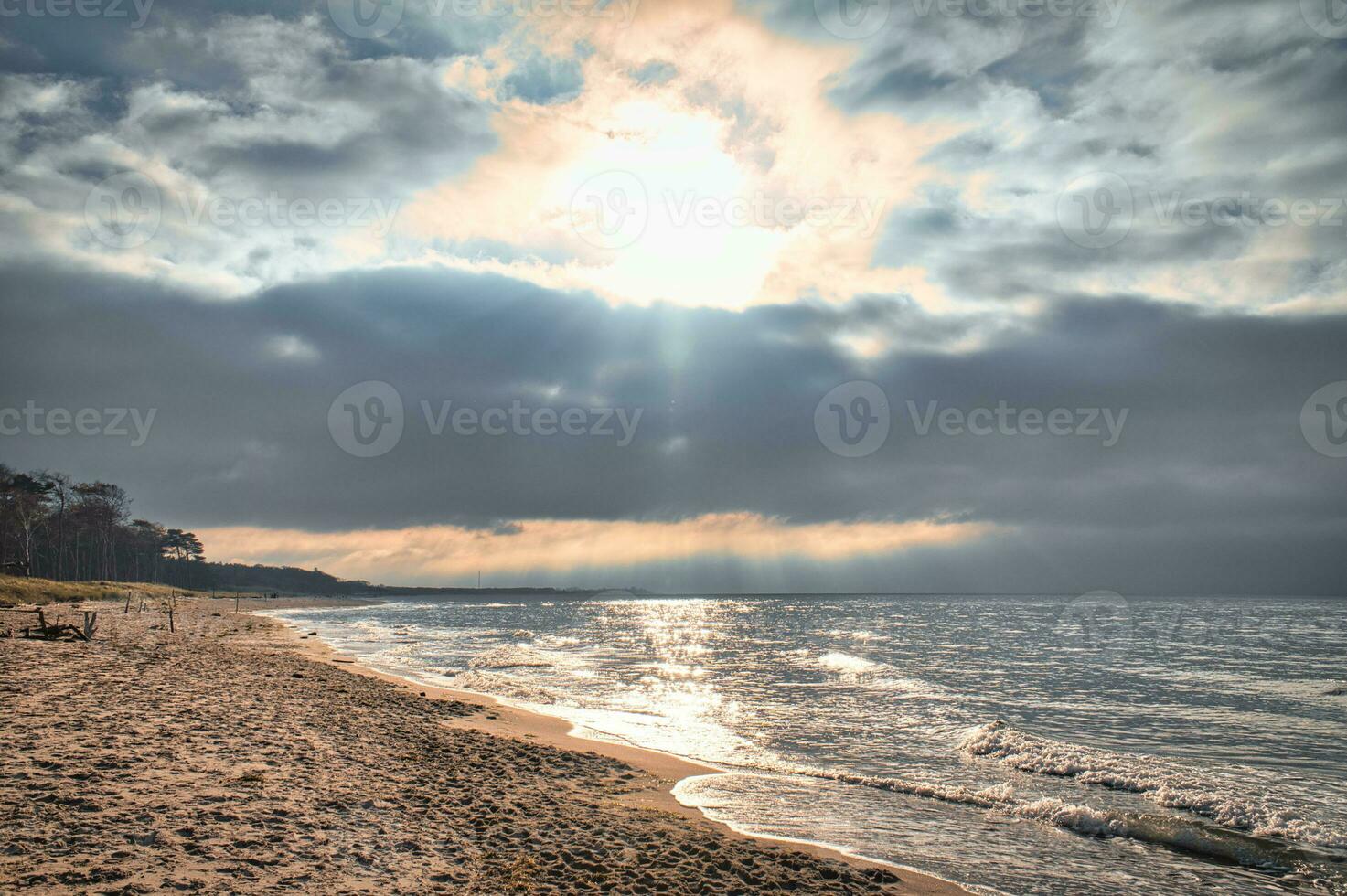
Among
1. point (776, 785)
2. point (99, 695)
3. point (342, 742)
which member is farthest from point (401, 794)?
point (99, 695)

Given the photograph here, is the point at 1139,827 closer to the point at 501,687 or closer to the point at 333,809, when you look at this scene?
the point at 333,809

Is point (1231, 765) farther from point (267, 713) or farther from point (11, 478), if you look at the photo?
point (11, 478)

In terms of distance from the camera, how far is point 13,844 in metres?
7.86

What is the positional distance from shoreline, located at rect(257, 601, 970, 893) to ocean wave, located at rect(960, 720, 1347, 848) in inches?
302

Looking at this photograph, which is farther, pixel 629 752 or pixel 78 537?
pixel 78 537

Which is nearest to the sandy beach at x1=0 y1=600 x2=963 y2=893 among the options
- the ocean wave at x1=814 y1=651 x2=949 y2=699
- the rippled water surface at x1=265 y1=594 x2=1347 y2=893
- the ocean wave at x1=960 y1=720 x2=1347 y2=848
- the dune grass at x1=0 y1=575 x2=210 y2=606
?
the rippled water surface at x1=265 y1=594 x2=1347 y2=893

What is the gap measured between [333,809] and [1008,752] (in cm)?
1624

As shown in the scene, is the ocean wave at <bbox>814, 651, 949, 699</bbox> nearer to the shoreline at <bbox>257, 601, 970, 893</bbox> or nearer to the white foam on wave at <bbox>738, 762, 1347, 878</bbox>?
the white foam on wave at <bbox>738, 762, 1347, 878</bbox>

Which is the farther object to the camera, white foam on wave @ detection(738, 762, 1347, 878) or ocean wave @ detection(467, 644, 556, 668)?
ocean wave @ detection(467, 644, 556, 668)

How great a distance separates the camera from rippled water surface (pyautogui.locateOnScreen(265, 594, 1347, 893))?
11.7m

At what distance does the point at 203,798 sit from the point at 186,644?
102 ft

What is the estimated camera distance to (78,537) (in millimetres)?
135375

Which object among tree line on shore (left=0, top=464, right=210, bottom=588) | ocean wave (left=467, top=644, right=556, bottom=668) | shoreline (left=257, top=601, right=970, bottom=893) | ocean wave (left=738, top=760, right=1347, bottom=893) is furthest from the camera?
tree line on shore (left=0, top=464, right=210, bottom=588)

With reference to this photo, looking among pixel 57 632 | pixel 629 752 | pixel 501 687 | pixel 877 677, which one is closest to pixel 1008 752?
pixel 629 752
